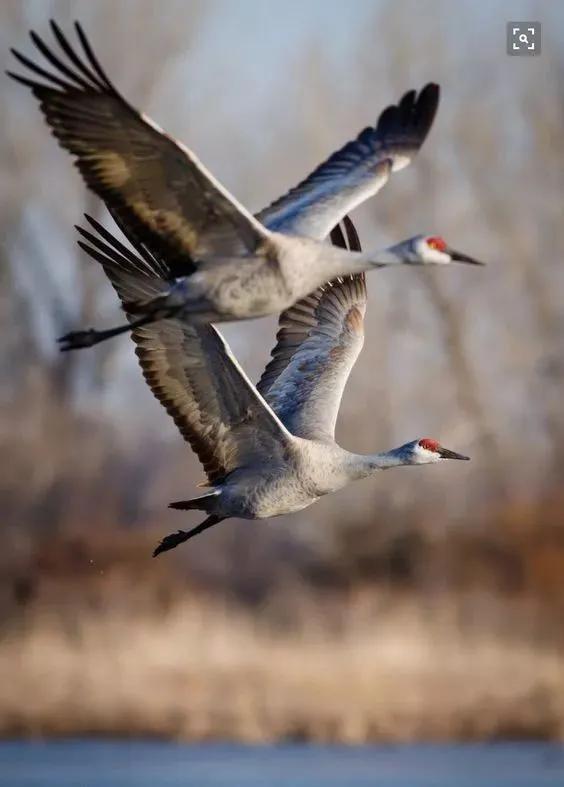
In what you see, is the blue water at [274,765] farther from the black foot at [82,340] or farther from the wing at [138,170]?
the wing at [138,170]

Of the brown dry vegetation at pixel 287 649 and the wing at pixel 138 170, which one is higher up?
the wing at pixel 138 170

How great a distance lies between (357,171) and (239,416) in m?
1.09

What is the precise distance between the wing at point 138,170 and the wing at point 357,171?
40cm

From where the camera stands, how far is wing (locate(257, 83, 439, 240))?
7.82 meters

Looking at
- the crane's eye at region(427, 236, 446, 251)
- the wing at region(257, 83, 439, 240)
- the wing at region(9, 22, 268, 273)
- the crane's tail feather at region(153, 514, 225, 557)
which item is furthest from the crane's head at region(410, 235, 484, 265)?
the crane's tail feather at region(153, 514, 225, 557)

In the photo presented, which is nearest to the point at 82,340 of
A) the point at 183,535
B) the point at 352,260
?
the point at 352,260

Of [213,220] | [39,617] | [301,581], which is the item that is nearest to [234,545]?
[301,581]

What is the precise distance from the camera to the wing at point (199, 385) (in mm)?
7996

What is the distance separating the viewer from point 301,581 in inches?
595

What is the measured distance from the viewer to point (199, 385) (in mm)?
8148

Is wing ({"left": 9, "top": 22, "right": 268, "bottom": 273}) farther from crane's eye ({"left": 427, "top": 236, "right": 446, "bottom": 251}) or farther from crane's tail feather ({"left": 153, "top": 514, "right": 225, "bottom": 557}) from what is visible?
crane's tail feather ({"left": 153, "top": 514, "right": 225, "bottom": 557})

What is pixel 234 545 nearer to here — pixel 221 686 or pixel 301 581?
pixel 301 581

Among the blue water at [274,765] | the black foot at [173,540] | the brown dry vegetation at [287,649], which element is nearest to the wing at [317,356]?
the black foot at [173,540]

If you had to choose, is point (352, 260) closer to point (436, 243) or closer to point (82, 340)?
point (436, 243)
